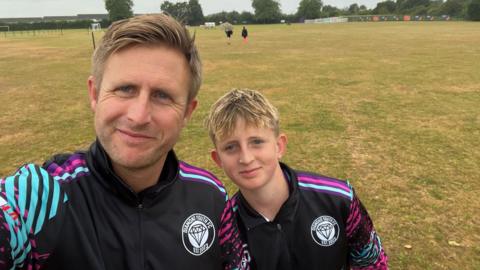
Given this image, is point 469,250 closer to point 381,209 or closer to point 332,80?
point 381,209

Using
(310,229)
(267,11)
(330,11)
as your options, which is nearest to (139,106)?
(310,229)

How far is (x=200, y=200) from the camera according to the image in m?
2.00

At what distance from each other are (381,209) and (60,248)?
448cm

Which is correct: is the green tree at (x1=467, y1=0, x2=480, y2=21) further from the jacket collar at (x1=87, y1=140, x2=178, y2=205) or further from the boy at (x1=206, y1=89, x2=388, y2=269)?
the jacket collar at (x1=87, y1=140, x2=178, y2=205)

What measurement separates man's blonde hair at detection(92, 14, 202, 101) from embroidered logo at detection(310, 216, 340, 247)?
120cm

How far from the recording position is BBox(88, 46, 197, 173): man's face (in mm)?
1752

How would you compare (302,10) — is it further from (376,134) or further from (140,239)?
(140,239)

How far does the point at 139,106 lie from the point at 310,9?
462ft

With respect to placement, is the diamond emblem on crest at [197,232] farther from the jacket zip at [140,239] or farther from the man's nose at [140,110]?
the man's nose at [140,110]

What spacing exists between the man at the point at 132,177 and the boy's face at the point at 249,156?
1.70 ft

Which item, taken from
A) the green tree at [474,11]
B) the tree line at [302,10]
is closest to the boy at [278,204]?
the green tree at [474,11]

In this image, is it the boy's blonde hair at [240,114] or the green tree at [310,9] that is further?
the green tree at [310,9]

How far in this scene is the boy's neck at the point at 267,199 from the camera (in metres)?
2.51

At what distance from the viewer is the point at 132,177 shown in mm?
1834
